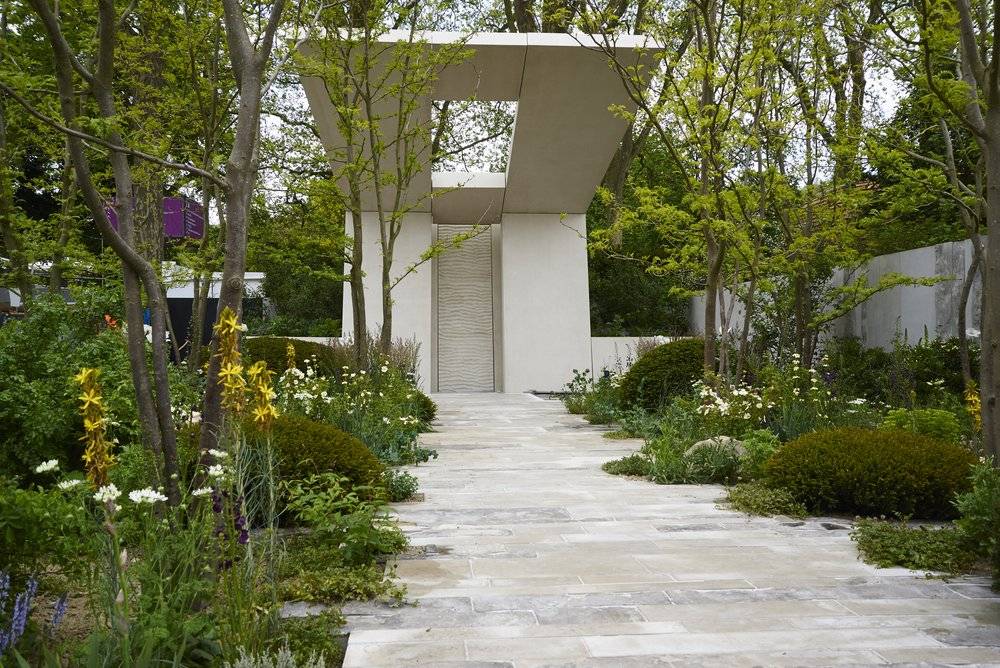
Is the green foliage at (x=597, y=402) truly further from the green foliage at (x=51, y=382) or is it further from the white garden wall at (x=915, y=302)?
the green foliage at (x=51, y=382)

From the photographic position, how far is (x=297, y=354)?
11516 mm

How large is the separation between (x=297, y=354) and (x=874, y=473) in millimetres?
8275

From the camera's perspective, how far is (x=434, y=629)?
3000mm

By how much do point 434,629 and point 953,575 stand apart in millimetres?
2305

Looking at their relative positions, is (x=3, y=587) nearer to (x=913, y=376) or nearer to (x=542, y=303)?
(x=913, y=376)

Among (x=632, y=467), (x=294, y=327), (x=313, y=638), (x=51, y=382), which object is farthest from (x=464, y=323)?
(x=313, y=638)

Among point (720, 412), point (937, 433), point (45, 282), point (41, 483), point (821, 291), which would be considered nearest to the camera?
point (41, 483)

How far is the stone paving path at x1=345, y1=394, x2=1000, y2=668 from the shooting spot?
2.77 metres

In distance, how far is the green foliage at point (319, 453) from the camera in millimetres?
4641

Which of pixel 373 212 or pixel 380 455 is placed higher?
pixel 373 212

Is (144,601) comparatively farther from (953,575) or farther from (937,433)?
(937,433)

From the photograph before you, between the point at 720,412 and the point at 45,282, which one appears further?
the point at 45,282

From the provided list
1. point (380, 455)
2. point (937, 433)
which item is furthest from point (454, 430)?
point (937, 433)

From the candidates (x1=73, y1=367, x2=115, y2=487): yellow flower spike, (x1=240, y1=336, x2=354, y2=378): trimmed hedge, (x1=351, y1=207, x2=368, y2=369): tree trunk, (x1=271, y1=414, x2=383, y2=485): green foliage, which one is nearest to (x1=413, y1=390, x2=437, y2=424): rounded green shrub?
(x1=351, y1=207, x2=368, y2=369): tree trunk
